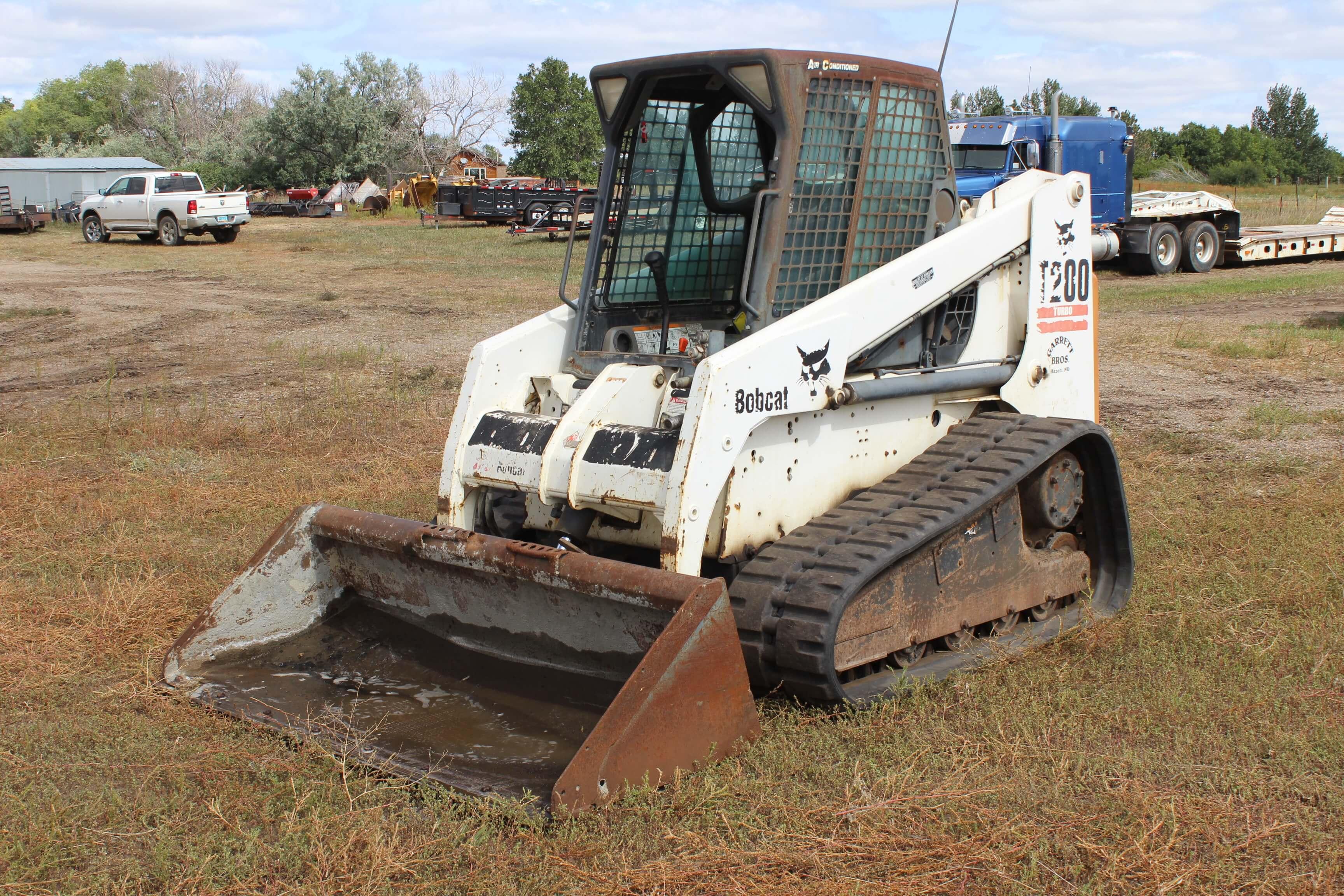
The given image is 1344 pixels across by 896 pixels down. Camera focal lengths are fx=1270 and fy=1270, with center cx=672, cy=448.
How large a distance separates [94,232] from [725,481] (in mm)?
30667

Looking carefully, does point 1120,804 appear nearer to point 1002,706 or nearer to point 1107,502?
point 1002,706

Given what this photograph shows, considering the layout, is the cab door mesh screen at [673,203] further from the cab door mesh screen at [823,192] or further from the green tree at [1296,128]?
the green tree at [1296,128]

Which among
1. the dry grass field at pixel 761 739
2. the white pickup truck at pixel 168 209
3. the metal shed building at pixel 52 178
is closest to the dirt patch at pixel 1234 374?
the dry grass field at pixel 761 739

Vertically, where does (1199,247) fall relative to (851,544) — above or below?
above

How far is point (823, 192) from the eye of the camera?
4.94 m

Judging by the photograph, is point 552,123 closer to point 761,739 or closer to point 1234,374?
point 1234,374

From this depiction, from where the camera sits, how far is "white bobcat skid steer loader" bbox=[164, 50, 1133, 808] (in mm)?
4180

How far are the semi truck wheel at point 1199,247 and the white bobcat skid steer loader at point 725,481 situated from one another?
18.4 m

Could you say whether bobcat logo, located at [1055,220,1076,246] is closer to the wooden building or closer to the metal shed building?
the metal shed building

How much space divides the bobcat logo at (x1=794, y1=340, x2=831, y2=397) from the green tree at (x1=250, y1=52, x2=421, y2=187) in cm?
5157

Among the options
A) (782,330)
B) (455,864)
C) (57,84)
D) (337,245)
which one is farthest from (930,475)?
(57,84)

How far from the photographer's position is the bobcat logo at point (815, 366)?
14.9ft

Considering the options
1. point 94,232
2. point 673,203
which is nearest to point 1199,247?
point 673,203

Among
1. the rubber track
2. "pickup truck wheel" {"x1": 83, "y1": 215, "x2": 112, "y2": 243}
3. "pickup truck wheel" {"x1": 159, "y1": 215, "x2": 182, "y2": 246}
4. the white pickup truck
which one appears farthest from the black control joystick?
"pickup truck wheel" {"x1": 83, "y1": 215, "x2": 112, "y2": 243}
